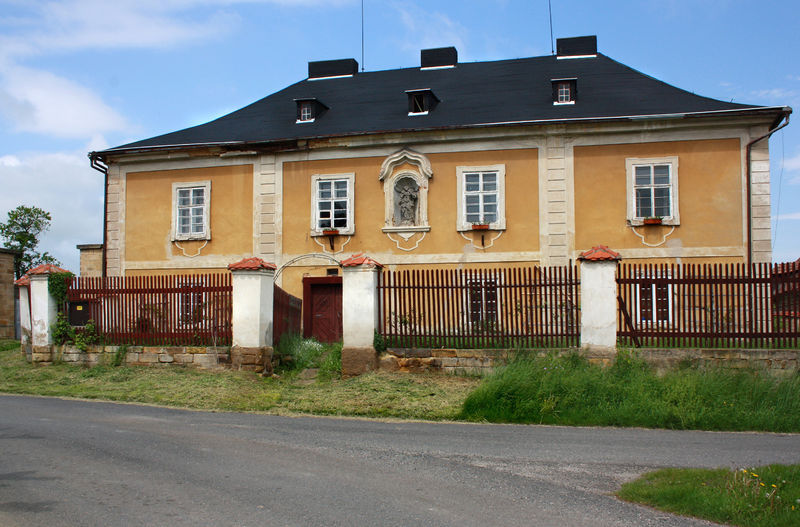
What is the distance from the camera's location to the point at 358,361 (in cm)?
1384

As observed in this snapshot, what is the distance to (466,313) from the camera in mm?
13844


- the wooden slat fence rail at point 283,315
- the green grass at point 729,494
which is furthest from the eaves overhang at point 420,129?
the green grass at point 729,494

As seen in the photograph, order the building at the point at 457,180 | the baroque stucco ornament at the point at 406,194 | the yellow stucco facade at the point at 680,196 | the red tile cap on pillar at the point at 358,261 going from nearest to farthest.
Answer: the red tile cap on pillar at the point at 358,261, the yellow stucco facade at the point at 680,196, the building at the point at 457,180, the baroque stucco ornament at the point at 406,194

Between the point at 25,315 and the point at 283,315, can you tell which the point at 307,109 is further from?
the point at 25,315

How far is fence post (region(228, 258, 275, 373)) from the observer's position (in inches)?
564

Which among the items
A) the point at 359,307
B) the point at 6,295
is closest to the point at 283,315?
the point at 359,307

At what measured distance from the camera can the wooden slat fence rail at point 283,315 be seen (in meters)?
15.4

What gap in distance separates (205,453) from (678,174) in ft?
50.1

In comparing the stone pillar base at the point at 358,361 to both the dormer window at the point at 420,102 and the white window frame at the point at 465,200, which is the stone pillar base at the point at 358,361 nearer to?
the white window frame at the point at 465,200

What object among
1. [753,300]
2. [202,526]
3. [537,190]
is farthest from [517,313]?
[202,526]

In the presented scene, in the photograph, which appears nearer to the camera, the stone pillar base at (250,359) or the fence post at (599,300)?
the fence post at (599,300)

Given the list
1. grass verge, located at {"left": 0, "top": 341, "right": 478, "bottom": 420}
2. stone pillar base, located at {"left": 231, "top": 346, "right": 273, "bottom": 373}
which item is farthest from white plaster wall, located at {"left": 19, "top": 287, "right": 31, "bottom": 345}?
stone pillar base, located at {"left": 231, "top": 346, "right": 273, "bottom": 373}

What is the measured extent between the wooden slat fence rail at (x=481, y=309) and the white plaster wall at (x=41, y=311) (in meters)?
7.32

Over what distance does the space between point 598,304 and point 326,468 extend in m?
7.70
